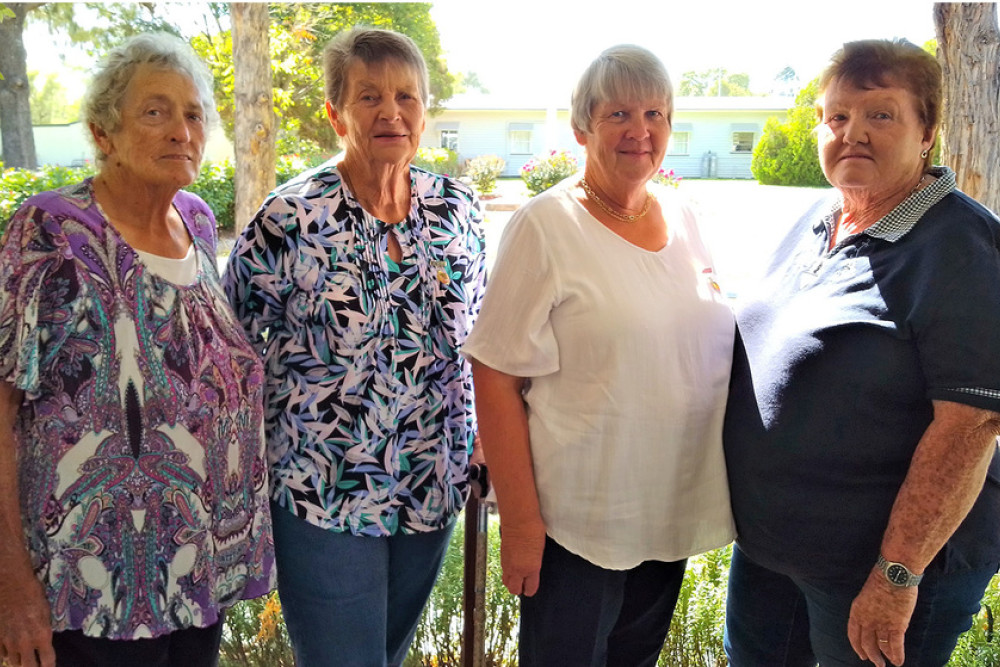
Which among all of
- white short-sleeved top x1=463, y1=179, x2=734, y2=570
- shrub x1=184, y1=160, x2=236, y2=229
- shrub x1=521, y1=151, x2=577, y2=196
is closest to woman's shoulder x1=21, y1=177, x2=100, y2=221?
white short-sleeved top x1=463, y1=179, x2=734, y2=570

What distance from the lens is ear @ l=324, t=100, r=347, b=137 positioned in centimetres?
182

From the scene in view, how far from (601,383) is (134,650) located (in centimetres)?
110

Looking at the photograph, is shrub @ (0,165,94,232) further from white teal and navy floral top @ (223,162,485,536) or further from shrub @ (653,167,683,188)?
shrub @ (653,167,683,188)

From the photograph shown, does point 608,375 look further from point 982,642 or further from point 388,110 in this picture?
point 982,642

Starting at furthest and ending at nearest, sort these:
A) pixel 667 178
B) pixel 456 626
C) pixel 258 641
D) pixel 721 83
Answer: pixel 721 83 → pixel 667 178 → pixel 456 626 → pixel 258 641

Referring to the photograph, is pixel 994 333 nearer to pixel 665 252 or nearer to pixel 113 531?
pixel 665 252

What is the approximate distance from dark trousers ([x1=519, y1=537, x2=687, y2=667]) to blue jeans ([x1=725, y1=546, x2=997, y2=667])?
23 cm

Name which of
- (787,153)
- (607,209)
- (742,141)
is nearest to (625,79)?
(607,209)

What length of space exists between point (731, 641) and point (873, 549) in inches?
23.8

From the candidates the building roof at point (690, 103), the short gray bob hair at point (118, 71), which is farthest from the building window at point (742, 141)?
the short gray bob hair at point (118, 71)

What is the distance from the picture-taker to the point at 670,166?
9758 mm

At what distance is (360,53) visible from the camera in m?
1.75

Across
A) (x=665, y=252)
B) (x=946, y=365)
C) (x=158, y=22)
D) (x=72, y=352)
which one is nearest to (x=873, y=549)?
(x=946, y=365)

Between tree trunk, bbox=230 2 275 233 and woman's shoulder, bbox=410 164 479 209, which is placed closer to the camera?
woman's shoulder, bbox=410 164 479 209
